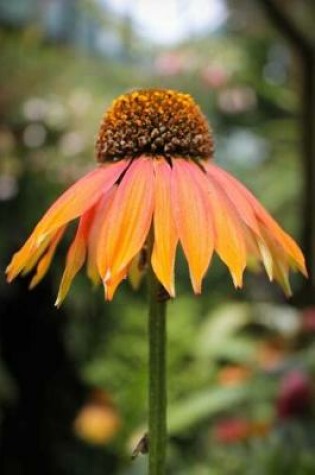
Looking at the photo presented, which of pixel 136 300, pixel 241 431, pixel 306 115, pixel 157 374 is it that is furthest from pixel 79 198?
pixel 136 300

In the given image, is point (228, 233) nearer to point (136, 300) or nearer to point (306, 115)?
point (306, 115)

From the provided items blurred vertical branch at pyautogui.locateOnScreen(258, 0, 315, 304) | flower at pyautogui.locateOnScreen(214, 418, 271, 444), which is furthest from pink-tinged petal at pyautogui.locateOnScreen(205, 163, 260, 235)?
blurred vertical branch at pyautogui.locateOnScreen(258, 0, 315, 304)

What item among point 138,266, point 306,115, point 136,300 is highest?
point 138,266

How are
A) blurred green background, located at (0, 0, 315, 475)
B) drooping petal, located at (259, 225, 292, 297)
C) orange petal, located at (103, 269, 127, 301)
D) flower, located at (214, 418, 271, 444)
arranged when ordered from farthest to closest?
blurred green background, located at (0, 0, 315, 475) < flower, located at (214, 418, 271, 444) < drooping petal, located at (259, 225, 292, 297) < orange petal, located at (103, 269, 127, 301)

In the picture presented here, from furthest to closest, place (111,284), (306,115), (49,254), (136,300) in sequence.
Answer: (136,300)
(306,115)
(49,254)
(111,284)

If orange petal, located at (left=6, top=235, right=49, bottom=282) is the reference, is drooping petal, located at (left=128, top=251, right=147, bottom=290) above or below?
below

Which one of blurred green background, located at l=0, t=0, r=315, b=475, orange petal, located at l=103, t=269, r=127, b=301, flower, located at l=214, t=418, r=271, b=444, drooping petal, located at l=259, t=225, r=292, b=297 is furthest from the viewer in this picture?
blurred green background, located at l=0, t=0, r=315, b=475

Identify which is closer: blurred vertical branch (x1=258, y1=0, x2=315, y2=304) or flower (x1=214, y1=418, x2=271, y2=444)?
flower (x1=214, y1=418, x2=271, y2=444)

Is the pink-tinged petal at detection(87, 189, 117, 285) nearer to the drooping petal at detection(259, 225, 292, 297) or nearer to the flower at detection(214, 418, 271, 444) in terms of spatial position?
the drooping petal at detection(259, 225, 292, 297)
